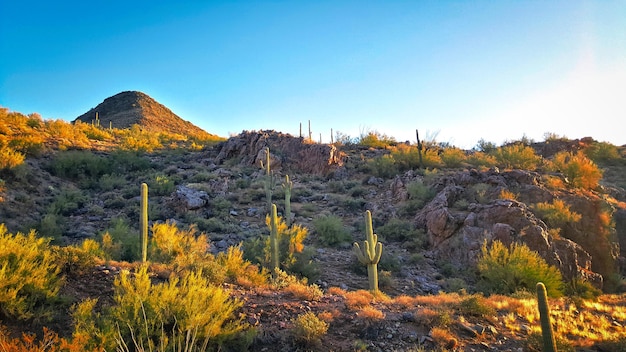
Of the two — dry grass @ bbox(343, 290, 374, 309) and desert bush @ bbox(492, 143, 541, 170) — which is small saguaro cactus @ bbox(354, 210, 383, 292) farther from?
desert bush @ bbox(492, 143, 541, 170)

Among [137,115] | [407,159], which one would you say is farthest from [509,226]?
[137,115]

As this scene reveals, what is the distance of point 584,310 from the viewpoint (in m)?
10.5

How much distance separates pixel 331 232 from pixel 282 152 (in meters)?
13.5

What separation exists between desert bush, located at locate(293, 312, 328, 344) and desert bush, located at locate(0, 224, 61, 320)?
144 inches

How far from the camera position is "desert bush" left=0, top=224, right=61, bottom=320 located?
18.3 feet

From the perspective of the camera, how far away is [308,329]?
638 centimetres

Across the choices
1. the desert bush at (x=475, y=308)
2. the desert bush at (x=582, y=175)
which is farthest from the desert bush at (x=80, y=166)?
the desert bush at (x=582, y=175)

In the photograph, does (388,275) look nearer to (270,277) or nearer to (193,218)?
(270,277)

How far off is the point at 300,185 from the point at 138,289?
19.0m

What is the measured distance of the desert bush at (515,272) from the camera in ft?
37.8

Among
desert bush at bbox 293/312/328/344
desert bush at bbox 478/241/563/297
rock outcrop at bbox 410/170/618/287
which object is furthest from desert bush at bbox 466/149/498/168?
desert bush at bbox 293/312/328/344

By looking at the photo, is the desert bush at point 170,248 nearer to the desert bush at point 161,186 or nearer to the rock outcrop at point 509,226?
the rock outcrop at point 509,226

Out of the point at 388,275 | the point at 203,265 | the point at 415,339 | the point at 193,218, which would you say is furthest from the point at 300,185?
the point at 415,339

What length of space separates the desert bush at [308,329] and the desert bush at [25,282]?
366 cm
